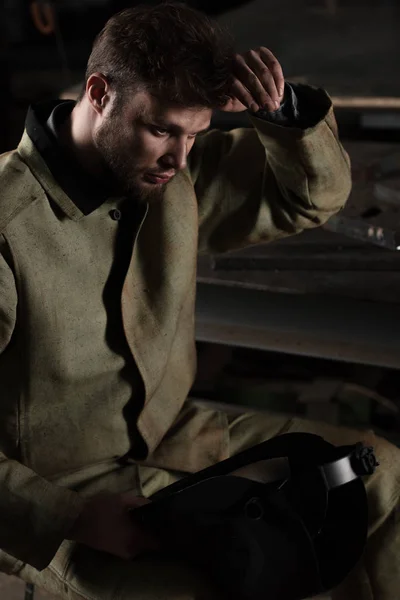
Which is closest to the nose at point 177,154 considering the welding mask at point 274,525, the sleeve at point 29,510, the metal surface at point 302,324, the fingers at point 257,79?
the fingers at point 257,79

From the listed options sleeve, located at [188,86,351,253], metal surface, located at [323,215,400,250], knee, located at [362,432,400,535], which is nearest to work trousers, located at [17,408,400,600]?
knee, located at [362,432,400,535]

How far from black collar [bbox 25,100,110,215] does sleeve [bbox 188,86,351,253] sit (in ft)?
0.73

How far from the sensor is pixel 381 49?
9.98 ft

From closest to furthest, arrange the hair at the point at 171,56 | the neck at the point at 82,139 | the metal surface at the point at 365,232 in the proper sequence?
the hair at the point at 171,56
the neck at the point at 82,139
the metal surface at the point at 365,232

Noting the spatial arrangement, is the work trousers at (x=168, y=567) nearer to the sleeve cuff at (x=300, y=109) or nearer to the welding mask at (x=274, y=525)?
the welding mask at (x=274, y=525)

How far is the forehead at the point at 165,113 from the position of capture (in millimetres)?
1191

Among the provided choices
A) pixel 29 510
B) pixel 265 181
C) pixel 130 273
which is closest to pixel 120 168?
pixel 130 273

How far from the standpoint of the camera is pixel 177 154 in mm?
1238

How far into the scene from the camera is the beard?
1.24 metres

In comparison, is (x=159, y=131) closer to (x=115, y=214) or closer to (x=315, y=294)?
(x=115, y=214)

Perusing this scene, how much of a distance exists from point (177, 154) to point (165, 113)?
0.07 metres

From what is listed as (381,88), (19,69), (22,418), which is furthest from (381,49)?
(22,418)

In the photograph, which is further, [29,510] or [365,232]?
[365,232]

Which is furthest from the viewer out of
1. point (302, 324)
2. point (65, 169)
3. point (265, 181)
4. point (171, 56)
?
point (302, 324)
